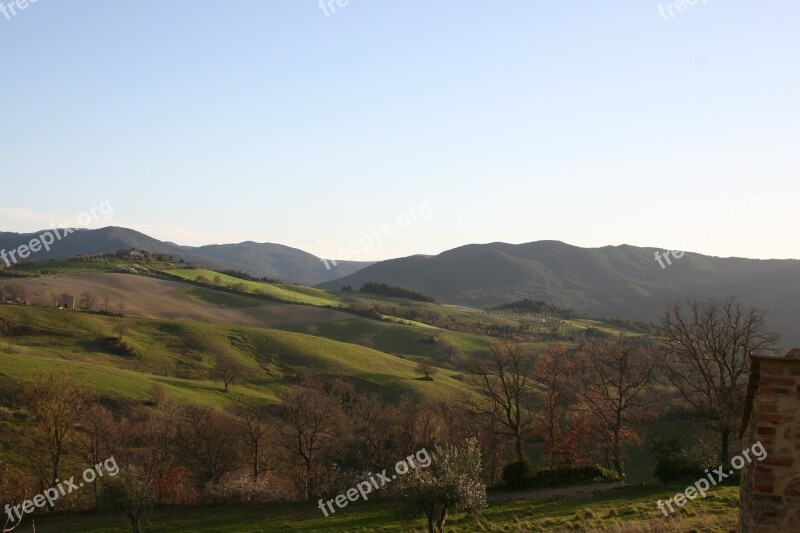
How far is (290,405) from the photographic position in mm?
59438

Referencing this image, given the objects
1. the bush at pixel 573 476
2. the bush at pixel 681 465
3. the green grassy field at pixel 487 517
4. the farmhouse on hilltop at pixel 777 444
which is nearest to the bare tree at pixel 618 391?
the bush at pixel 573 476

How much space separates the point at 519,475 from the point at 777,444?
32.7 metres

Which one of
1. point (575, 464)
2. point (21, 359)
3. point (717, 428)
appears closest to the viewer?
point (717, 428)

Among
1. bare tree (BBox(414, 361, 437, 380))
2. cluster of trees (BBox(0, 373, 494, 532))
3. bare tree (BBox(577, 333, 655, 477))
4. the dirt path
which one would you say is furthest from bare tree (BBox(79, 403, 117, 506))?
bare tree (BBox(414, 361, 437, 380))

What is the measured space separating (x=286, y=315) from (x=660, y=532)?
135617 millimetres

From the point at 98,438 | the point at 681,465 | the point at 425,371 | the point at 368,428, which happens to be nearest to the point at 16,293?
the point at 98,438

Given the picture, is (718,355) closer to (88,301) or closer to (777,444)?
(777,444)

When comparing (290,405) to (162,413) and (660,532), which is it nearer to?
(162,413)

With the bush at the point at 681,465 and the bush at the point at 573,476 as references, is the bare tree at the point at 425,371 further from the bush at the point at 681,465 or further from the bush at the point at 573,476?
the bush at the point at 681,465

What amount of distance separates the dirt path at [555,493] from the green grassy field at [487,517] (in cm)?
67

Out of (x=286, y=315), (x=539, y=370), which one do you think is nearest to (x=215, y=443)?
(x=539, y=370)

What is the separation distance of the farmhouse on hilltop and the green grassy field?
42.0ft

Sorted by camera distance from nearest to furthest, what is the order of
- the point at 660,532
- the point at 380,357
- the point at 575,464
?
1. the point at 660,532
2. the point at 575,464
3. the point at 380,357

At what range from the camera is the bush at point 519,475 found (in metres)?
40.4
